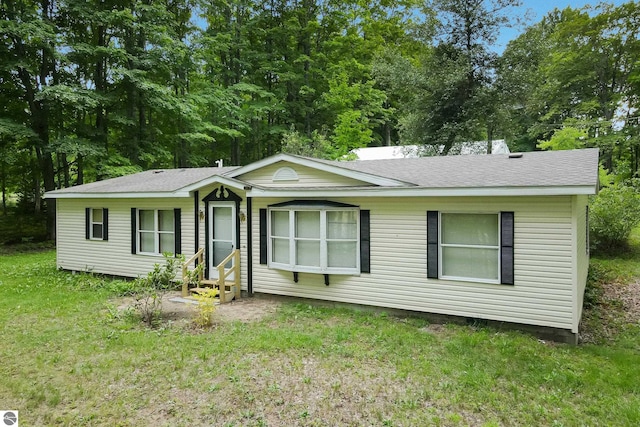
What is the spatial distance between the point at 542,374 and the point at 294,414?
3.11 meters

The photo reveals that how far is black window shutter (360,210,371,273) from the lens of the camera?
24.4 ft

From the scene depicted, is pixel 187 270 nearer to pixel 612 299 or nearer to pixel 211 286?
pixel 211 286

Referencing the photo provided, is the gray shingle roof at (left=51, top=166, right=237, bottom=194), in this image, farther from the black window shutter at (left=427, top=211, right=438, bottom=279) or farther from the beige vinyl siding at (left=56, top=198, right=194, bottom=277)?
the black window shutter at (left=427, top=211, right=438, bottom=279)

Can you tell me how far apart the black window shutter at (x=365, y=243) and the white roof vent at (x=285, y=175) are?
1.77 meters

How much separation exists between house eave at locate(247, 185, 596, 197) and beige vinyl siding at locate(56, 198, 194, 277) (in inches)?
99.7

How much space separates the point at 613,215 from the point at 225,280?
39.7 feet

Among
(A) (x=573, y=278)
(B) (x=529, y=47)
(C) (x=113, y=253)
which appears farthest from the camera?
(B) (x=529, y=47)

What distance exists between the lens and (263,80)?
956 inches

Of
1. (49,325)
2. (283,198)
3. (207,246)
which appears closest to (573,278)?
(283,198)

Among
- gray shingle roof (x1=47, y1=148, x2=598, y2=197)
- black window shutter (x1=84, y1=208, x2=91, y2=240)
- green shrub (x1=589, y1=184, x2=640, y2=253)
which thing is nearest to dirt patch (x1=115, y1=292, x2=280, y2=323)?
gray shingle roof (x1=47, y1=148, x2=598, y2=197)

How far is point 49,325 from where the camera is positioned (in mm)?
6703

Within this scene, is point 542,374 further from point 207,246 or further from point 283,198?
point 207,246

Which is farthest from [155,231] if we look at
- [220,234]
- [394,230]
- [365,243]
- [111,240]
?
[394,230]

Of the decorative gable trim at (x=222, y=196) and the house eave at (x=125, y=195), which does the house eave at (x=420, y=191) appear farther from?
the house eave at (x=125, y=195)
